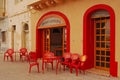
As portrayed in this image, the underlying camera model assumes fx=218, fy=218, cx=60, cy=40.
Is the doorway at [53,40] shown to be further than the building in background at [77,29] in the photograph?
Yes

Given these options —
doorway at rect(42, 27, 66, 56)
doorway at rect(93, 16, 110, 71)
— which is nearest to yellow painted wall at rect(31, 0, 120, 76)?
doorway at rect(93, 16, 110, 71)

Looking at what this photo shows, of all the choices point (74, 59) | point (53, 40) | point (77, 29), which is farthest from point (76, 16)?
point (53, 40)

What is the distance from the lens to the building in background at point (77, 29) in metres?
9.43

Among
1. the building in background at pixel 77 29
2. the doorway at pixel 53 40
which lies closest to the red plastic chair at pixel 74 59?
the building in background at pixel 77 29

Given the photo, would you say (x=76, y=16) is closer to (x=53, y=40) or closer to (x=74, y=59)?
(x=74, y=59)

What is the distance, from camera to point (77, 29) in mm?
11336

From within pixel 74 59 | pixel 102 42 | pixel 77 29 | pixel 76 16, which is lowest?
pixel 74 59

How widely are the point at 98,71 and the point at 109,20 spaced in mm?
2428

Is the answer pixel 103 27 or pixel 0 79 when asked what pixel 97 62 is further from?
pixel 0 79

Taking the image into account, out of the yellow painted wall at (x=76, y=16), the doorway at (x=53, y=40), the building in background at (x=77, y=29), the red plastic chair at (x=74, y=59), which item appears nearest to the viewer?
the building in background at (x=77, y=29)

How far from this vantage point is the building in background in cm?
943

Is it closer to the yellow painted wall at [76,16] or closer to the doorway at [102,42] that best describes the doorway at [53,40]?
the yellow painted wall at [76,16]

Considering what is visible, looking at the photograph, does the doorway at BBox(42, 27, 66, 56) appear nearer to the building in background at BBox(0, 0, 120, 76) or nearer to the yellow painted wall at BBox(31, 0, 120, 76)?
Answer: the building in background at BBox(0, 0, 120, 76)

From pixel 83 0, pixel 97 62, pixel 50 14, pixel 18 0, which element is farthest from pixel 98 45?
pixel 18 0
